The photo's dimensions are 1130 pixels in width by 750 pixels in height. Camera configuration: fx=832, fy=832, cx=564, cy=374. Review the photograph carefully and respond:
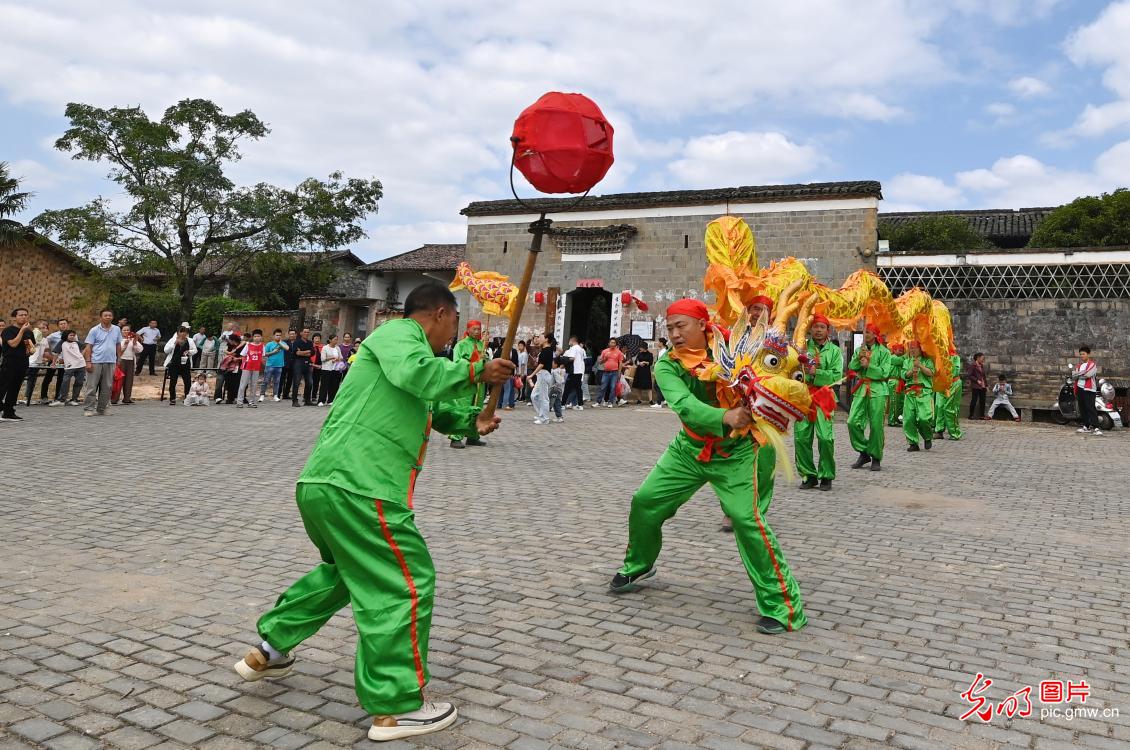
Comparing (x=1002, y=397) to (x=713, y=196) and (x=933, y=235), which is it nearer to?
(x=933, y=235)

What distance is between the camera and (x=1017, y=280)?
65.8 ft

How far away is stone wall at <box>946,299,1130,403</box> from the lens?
19078mm

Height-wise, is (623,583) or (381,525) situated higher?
(381,525)

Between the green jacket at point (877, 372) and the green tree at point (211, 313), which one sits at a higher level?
the green tree at point (211, 313)

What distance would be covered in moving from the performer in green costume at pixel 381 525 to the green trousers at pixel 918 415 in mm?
11365

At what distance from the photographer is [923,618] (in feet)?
14.8

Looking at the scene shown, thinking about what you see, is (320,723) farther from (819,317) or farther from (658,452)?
(658,452)

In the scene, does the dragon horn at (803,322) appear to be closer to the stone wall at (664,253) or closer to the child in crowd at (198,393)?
the child in crowd at (198,393)

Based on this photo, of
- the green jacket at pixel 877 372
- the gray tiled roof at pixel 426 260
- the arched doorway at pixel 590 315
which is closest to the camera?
the green jacket at pixel 877 372

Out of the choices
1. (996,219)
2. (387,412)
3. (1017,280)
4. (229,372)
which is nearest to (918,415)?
(1017,280)

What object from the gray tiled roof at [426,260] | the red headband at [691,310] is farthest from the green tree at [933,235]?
the red headband at [691,310]

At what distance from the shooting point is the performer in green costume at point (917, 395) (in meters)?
12.6

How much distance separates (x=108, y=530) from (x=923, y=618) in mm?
5267

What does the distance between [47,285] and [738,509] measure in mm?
30647
